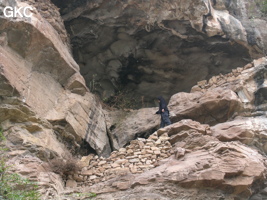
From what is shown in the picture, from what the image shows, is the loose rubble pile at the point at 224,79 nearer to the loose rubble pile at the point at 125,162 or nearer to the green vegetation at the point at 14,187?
the loose rubble pile at the point at 125,162

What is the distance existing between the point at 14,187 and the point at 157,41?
7330 millimetres

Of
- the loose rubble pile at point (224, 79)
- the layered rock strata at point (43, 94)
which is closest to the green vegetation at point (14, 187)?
the layered rock strata at point (43, 94)

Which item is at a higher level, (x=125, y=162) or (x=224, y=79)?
(x=224, y=79)

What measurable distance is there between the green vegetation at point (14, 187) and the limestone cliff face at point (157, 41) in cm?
609

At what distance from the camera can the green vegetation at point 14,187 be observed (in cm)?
574

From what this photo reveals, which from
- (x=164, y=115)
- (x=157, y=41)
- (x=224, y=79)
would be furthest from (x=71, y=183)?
(x=157, y=41)

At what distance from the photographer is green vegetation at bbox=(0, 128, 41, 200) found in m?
5.74

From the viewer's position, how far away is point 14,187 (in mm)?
6406

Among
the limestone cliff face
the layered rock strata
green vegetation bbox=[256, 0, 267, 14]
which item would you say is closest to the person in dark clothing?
the layered rock strata

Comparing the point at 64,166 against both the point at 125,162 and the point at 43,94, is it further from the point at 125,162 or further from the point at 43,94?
the point at 43,94

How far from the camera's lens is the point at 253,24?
42.2 ft
